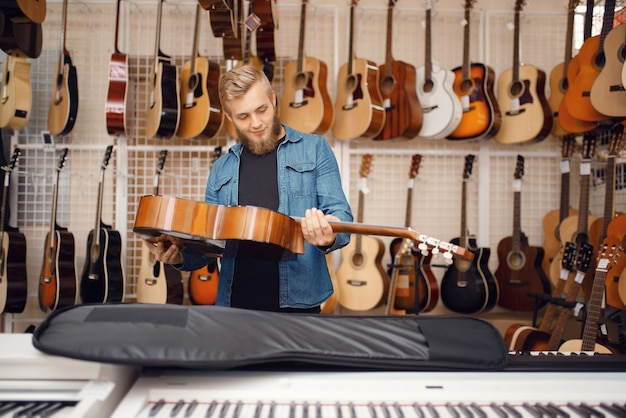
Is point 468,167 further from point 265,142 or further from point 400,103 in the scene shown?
point 265,142

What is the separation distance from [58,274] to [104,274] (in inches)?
12.6

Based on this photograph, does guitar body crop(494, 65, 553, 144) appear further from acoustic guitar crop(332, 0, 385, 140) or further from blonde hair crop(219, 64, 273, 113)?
blonde hair crop(219, 64, 273, 113)

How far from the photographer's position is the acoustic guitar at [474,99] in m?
4.00

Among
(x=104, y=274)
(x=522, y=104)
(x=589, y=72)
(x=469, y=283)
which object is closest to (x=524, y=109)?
(x=522, y=104)

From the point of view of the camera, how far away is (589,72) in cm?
335

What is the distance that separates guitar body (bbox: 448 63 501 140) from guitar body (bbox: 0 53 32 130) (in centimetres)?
323

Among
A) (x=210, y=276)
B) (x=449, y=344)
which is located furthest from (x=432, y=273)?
(x=449, y=344)

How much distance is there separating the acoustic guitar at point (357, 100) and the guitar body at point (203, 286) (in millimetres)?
1451

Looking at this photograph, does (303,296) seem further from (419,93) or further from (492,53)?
(492,53)

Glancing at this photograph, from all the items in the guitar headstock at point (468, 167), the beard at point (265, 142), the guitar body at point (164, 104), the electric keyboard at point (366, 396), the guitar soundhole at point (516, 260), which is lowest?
the electric keyboard at point (366, 396)

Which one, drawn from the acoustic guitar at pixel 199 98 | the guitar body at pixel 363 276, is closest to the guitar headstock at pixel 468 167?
the guitar body at pixel 363 276

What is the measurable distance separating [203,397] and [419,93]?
3.47 m

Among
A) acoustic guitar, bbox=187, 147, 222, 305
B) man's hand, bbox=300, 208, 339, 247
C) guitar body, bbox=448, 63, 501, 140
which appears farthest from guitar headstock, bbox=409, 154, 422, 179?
man's hand, bbox=300, 208, 339, 247

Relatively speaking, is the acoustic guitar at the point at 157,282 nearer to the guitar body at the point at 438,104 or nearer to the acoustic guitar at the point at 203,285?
the acoustic guitar at the point at 203,285
